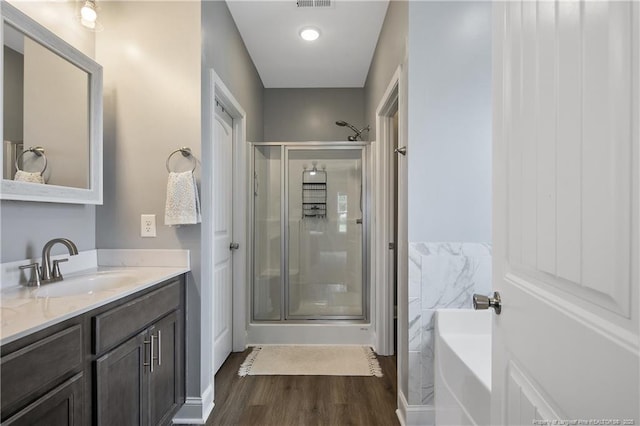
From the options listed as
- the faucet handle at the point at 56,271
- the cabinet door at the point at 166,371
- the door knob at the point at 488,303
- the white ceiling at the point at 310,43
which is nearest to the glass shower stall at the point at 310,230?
the white ceiling at the point at 310,43

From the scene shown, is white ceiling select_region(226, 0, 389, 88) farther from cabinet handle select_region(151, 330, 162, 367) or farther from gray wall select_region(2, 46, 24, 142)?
cabinet handle select_region(151, 330, 162, 367)

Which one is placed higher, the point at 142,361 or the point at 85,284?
the point at 85,284

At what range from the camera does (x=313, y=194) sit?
3314mm

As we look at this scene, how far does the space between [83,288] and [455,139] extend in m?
2.02

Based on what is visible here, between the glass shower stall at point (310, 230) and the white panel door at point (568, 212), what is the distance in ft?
7.86

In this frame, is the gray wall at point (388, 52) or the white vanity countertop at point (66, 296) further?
the gray wall at point (388, 52)

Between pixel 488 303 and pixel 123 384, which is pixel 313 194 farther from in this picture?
pixel 488 303

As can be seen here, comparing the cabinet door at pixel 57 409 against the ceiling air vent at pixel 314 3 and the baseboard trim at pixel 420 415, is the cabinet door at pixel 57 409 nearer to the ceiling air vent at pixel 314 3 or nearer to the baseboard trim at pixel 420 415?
the baseboard trim at pixel 420 415

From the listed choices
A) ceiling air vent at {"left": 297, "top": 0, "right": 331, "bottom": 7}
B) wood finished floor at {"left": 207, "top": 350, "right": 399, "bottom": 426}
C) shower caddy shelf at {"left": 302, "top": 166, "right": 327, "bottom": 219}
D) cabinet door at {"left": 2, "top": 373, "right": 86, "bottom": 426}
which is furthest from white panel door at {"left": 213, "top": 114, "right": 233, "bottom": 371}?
cabinet door at {"left": 2, "top": 373, "right": 86, "bottom": 426}

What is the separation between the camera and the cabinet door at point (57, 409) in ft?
2.92

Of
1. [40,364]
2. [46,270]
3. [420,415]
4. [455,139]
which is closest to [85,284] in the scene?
[46,270]

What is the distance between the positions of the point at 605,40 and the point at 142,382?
72.9 inches

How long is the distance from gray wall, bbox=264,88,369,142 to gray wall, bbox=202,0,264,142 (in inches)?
13.1

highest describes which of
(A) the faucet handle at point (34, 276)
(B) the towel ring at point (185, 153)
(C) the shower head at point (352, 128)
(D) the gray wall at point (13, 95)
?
(C) the shower head at point (352, 128)
